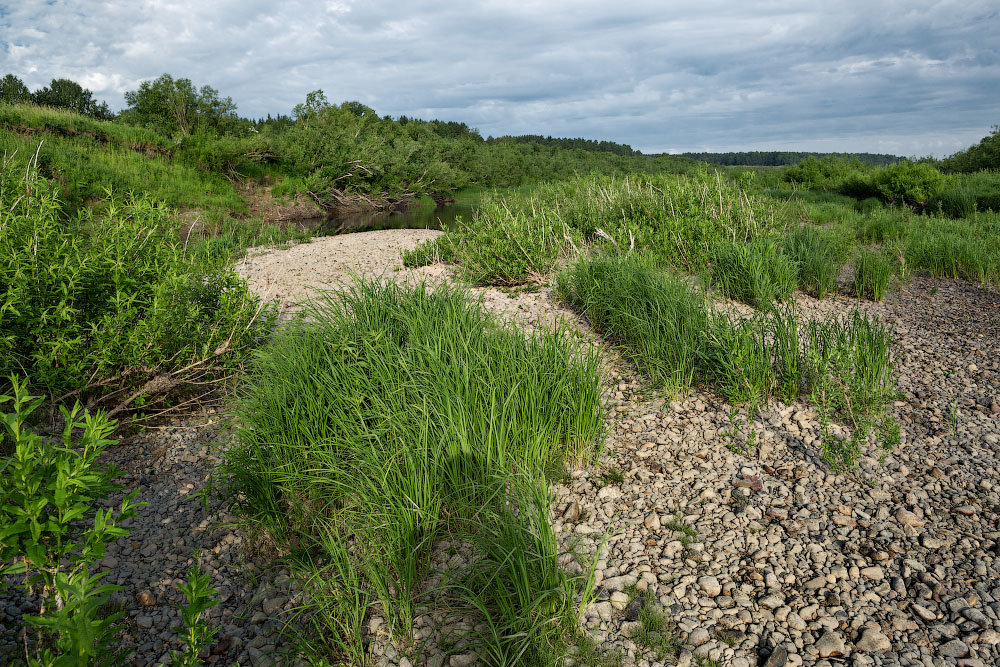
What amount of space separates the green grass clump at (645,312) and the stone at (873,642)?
217 centimetres

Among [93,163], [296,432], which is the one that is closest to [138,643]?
[296,432]

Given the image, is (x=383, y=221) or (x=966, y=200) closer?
(x=966, y=200)

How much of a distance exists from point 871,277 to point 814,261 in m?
0.86

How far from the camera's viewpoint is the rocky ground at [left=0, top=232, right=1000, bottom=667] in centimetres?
243

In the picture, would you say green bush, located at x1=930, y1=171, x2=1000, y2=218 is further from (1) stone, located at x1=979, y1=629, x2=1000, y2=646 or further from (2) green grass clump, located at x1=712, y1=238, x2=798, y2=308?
(1) stone, located at x1=979, y1=629, x2=1000, y2=646

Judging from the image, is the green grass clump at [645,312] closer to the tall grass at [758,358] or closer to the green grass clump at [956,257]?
the tall grass at [758,358]

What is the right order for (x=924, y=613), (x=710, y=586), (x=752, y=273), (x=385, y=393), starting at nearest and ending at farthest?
(x=924, y=613) → (x=710, y=586) → (x=385, y=393) → (x=752, y=273)

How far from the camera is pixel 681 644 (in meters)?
2.36

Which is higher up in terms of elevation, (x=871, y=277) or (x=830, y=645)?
(x=871, y=277)

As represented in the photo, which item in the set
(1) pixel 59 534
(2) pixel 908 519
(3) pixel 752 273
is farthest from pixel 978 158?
(1) pixel 59 534

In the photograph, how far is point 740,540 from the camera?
9.78ft

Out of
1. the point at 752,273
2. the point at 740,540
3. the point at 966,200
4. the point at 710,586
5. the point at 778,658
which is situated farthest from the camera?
the point at 966,200

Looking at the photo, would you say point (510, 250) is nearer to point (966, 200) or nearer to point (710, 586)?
point (710, 586)

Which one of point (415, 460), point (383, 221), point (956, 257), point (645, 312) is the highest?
point (383, 221)
